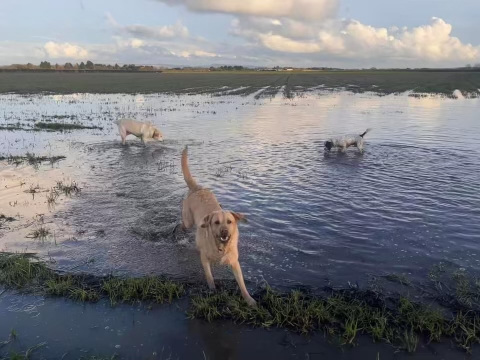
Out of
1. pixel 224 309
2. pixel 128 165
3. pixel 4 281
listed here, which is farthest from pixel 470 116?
pixel 4 281

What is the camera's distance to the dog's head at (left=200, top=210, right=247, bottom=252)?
203 inches

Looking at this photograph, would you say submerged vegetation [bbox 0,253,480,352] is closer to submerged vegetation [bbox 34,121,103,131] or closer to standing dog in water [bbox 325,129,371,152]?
standing dog in water [bbox 325,129,371,152]

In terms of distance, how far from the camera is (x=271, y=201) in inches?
348

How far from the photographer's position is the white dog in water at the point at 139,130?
15.2 meters

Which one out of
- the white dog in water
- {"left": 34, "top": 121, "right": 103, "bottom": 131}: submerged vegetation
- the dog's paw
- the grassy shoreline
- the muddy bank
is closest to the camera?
the muddy bank

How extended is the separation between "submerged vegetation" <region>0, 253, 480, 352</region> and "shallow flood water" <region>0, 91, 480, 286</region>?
1.57 ft

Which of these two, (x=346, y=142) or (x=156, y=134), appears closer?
(x=346, y=142)

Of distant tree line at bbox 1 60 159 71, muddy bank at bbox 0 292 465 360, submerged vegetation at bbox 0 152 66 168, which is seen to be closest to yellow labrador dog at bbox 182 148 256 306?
muddy bank at bbox 0 292 465 360

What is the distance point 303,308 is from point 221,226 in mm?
1407

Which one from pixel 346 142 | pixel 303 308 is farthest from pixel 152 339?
pixel 346 142

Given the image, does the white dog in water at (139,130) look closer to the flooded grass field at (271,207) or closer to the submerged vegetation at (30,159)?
the flooded grass field at (271,207)

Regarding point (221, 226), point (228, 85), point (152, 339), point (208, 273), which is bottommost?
point (152, 339)

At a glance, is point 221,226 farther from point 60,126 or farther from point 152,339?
point 60,126

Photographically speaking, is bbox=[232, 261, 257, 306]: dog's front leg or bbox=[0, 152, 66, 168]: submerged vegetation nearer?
bbox=[232, 261, 257, 306]: dog's front leg
